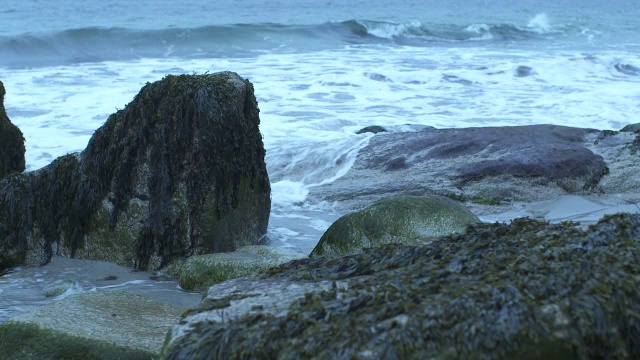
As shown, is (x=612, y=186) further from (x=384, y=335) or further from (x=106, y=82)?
(x=106, y=82)

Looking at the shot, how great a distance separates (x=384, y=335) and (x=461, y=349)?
200 mm

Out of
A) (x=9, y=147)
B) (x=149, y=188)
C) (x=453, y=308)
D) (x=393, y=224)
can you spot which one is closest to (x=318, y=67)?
(x=9, y=147)

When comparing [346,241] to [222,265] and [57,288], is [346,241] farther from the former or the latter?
[57,288]

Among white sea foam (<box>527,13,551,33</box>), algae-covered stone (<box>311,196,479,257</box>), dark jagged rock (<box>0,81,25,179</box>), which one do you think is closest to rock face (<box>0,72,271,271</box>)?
algae-covered stone (<box>311,196,479,257</box>)

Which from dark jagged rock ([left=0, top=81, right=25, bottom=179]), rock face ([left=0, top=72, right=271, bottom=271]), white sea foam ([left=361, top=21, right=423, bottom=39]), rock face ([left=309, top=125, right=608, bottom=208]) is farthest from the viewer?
white sea foam ([left=361, top=21, right=423, bottom=39])

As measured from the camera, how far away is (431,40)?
24.6m

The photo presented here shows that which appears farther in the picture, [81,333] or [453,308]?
[81,333]

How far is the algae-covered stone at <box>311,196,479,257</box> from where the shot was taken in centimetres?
475

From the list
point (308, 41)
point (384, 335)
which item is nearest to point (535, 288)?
point (384, 335)

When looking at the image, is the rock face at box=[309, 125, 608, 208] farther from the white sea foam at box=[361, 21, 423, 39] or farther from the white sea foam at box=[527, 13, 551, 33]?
the white sea foam at box=[527, 13, 551, 33]

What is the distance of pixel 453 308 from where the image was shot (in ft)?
7.11

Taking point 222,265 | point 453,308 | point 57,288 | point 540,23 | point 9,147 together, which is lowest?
point 57,288

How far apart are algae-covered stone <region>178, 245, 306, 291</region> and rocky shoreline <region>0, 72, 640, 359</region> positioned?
13 mm

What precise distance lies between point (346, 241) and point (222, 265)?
748 mm
